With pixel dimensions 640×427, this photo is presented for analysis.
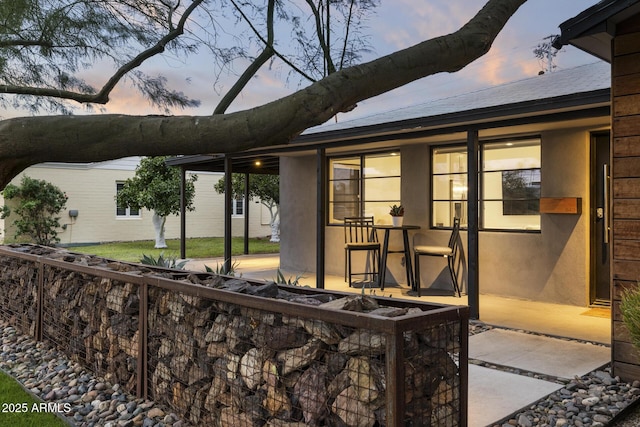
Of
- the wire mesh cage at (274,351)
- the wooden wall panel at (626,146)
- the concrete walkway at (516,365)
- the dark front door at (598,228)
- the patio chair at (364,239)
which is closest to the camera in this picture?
the wire mesh cage at (274,351)

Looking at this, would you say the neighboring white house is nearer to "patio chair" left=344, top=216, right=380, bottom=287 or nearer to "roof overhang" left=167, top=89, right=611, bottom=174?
"patio chair" left=344, top=216, right=380, bottom=287

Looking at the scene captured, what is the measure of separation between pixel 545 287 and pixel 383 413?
5.11 m

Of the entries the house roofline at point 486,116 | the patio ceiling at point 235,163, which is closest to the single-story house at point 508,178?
the house roofline at point 486,116

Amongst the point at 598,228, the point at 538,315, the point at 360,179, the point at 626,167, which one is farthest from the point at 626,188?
the point at 360,179

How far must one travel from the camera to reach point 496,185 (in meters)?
6.92

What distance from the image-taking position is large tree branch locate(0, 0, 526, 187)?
5.87ft

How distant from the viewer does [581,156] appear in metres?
6.05

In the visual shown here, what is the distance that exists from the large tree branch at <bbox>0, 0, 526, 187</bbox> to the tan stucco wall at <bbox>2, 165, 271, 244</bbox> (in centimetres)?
1596

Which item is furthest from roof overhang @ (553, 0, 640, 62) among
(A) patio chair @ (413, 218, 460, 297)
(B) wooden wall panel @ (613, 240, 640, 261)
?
(A) patio chair @ (413, 218, 460, 297)

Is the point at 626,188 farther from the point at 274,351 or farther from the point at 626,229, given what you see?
the point at 274,351

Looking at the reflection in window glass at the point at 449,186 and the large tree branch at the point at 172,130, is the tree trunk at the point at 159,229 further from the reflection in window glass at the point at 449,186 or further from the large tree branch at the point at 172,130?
the large tree branch at the point at 172,130

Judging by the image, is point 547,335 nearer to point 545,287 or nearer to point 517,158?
point 545,287

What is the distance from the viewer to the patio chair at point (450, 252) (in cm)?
677

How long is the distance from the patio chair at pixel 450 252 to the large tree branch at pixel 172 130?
16.2ft
